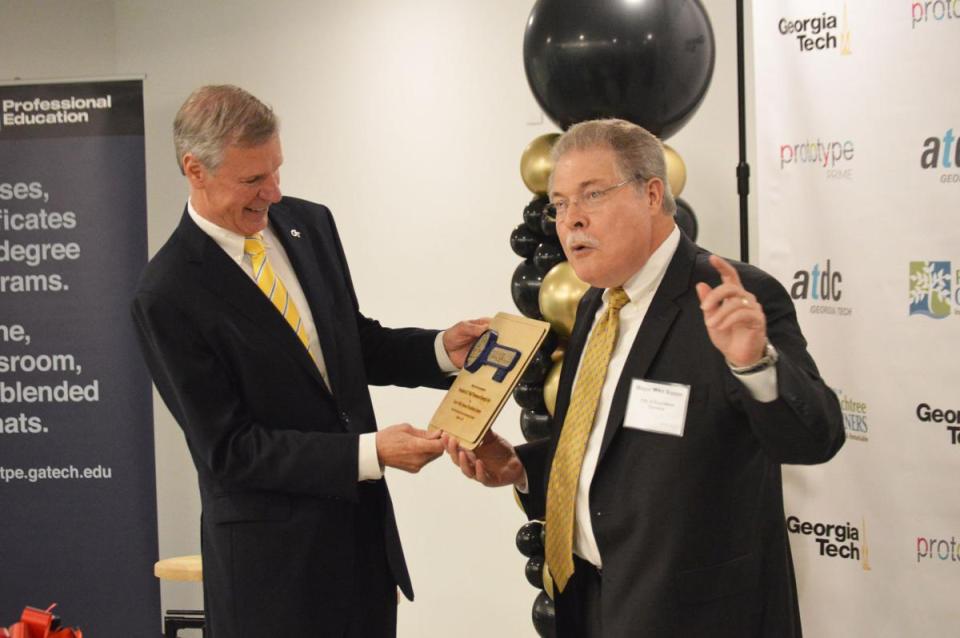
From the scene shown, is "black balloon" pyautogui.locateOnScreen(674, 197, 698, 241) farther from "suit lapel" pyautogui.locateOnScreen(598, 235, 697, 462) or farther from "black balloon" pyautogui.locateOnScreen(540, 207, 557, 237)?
"suit lapel" pyautogui.locateOnScreen(598, 235, 697, 462)

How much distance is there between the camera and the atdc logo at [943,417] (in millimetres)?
3135

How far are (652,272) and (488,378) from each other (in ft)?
1.55

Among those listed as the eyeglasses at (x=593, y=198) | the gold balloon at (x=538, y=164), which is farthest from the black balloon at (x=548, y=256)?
the eyeglasses at (x=593, y=198)

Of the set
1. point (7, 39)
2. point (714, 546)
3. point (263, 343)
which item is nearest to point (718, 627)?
point (714, 546)

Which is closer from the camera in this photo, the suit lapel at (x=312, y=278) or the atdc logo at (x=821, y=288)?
the suit lapel at (x=312, y=278)

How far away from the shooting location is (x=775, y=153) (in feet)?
11.4

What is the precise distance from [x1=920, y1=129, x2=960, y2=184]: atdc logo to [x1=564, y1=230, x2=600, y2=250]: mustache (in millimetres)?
1548

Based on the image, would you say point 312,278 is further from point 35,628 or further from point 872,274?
point 872,274

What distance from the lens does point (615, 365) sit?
214 centimetres

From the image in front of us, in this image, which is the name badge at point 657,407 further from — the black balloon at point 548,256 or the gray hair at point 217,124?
the black balloon at point 548,256

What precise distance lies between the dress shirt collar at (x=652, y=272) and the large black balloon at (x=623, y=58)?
94cm

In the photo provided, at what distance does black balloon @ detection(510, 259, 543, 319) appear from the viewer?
129 inches

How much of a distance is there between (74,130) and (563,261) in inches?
91.8

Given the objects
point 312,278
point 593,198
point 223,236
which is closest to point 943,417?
point 593,198
